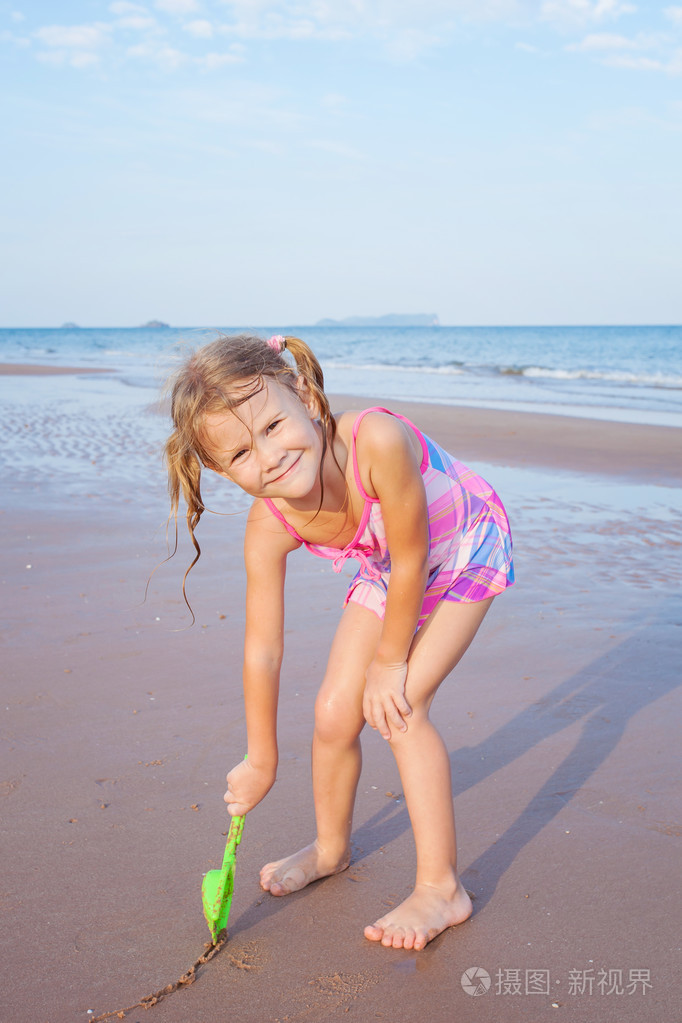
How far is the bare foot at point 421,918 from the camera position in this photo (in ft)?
6.01

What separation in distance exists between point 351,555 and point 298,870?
29.1 inches

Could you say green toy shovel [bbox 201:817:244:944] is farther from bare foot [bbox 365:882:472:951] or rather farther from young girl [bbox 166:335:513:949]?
bare foot [bbox 365:882:472:951]

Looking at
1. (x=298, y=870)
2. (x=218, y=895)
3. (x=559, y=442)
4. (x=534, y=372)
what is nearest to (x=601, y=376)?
(x=534, y=372)

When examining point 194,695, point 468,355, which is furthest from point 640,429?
point 468,355

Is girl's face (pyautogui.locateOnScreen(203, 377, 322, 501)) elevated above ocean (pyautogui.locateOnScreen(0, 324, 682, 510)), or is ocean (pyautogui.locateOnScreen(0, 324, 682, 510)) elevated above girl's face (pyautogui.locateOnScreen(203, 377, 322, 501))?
girl's face (pyautogui.locateOnScreen(203, 377, 322, 501))

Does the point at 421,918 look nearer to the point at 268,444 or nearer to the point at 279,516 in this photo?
the point at 279,516

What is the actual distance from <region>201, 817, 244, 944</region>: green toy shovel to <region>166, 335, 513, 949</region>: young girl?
14cm

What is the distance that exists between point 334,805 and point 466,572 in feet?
2.10

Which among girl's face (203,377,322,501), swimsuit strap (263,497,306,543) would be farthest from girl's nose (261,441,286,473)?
swimsuit strap (263,497,306,543)

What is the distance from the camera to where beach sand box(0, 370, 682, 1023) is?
1.72 metres

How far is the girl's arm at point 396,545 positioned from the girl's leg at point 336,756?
13 centimetres

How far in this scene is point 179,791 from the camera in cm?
240

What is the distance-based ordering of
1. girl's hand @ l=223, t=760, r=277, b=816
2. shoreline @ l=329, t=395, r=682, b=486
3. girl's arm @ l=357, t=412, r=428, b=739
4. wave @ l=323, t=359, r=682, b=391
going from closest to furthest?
girl's arm @ l=357, t=412, r=428, b=739, girl's hand @ l=223, t=760, r=277, b=816, shoreline @ l=329, t=395, r=682, b=486, wave @ l=323, t=359, r=682, b=391

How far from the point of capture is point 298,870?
205 centimetres
